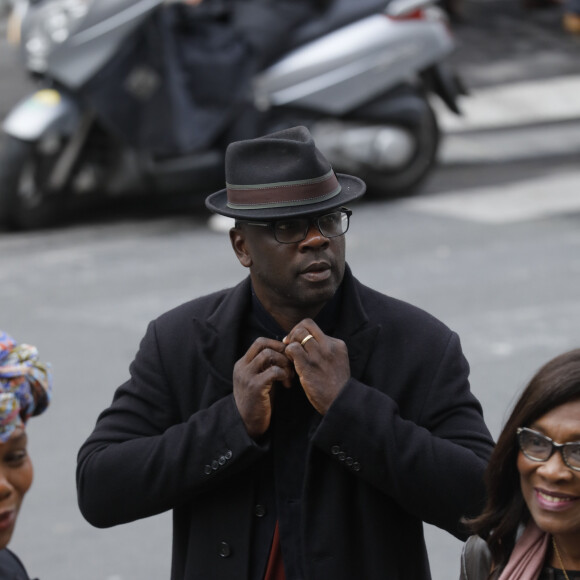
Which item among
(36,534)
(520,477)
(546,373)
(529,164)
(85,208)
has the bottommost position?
(529,164)

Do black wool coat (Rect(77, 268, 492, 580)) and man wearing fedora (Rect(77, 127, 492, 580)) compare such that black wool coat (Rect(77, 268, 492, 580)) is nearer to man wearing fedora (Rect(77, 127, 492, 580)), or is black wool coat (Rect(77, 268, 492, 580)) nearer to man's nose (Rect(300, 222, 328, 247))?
man wearing fedora (Rect(77, 127, 492, 580))

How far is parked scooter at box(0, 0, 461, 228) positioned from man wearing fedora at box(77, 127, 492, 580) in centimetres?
781

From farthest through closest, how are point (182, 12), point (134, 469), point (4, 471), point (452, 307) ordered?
1. point (182, 12)
2. point (452, 307)
3. point (134, 469)
4. point (4, 471)

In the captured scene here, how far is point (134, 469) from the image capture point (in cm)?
295

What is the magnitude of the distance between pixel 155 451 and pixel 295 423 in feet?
1.03

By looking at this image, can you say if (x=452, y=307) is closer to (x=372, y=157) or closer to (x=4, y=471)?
(x=372, y=157)

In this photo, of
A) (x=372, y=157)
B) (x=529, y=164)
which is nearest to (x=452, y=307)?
(x=372, y=157)

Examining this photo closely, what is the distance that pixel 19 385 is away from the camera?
2.74m

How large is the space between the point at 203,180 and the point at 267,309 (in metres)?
8.09

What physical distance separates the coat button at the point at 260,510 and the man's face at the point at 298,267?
44 cm

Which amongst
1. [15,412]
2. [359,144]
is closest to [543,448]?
[15,412]

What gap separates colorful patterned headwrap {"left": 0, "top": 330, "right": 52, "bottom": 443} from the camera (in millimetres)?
2703

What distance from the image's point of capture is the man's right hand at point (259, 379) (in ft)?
9.34

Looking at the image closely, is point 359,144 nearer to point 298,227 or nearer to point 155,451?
point 298,227
